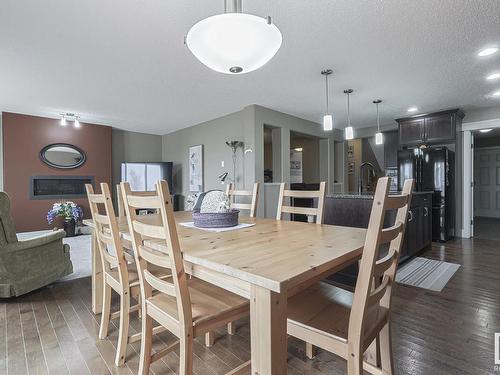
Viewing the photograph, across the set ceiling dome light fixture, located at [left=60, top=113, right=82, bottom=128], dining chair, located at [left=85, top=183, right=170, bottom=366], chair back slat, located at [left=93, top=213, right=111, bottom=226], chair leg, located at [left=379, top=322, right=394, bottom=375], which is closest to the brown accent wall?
ceiling dome light fixture, located at [left=60, top=113, right=82, bottom=128]

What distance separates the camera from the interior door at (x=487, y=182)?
7.53m

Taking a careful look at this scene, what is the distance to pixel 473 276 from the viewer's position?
9.87 feet

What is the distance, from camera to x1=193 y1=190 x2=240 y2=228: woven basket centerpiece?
1.75m

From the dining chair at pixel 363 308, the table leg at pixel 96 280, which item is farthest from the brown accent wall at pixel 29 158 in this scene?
the dining chair at pixel 363 308

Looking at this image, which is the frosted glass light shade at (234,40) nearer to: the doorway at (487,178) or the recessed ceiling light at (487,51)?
the recessed ceiling light at (487,51)

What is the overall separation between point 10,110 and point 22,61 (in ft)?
9.11

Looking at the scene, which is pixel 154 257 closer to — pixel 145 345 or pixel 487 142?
pixel 145 345

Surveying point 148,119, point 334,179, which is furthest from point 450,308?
point 148,119

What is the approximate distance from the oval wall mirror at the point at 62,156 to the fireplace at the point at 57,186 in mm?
277

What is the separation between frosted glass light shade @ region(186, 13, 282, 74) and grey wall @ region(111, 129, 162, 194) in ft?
19.6

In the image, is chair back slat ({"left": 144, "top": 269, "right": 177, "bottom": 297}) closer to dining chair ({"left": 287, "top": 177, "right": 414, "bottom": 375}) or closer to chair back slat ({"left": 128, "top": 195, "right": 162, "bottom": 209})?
chair back slat ({"left": 128, "top": 195, "right": 162, "bottom": 209})

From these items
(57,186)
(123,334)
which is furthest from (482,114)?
(57,186)

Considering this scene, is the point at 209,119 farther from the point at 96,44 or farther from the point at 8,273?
the point at 8,273

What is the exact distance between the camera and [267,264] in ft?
3.18
